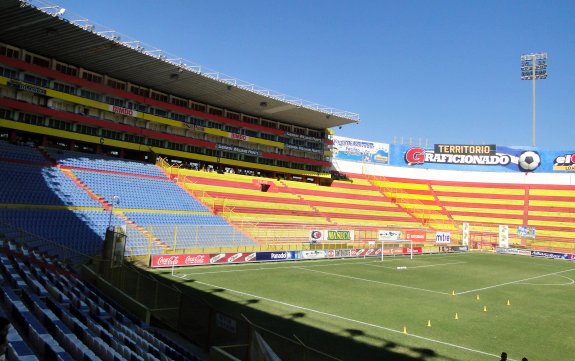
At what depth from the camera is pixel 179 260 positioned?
3059 cm

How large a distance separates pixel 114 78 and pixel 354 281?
38.5m

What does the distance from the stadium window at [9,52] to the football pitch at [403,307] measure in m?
29.8

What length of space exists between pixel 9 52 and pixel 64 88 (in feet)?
19.2

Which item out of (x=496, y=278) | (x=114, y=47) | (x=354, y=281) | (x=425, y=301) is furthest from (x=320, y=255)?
(x=114, y=47)

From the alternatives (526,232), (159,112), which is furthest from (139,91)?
(526,232)

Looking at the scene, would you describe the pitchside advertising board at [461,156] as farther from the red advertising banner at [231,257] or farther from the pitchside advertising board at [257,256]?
the red advertising banner at [231,257]

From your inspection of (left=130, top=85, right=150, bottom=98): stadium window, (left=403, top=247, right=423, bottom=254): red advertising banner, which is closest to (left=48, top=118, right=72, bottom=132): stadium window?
(left=130, top=85, right=150, bottom=98): stadium window

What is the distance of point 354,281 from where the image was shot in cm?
2812

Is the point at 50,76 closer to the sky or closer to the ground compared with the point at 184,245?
closer to the sky

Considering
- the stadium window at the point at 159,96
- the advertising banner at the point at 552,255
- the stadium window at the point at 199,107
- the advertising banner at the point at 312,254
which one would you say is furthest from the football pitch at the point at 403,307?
the stadium window at the point at 199,107

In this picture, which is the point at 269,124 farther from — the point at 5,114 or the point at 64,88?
the point at 5,114

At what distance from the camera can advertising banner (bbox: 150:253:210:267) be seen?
29.0 metres

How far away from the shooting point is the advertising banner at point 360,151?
81625 millimetres

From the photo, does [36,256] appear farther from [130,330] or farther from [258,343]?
[258,343]
